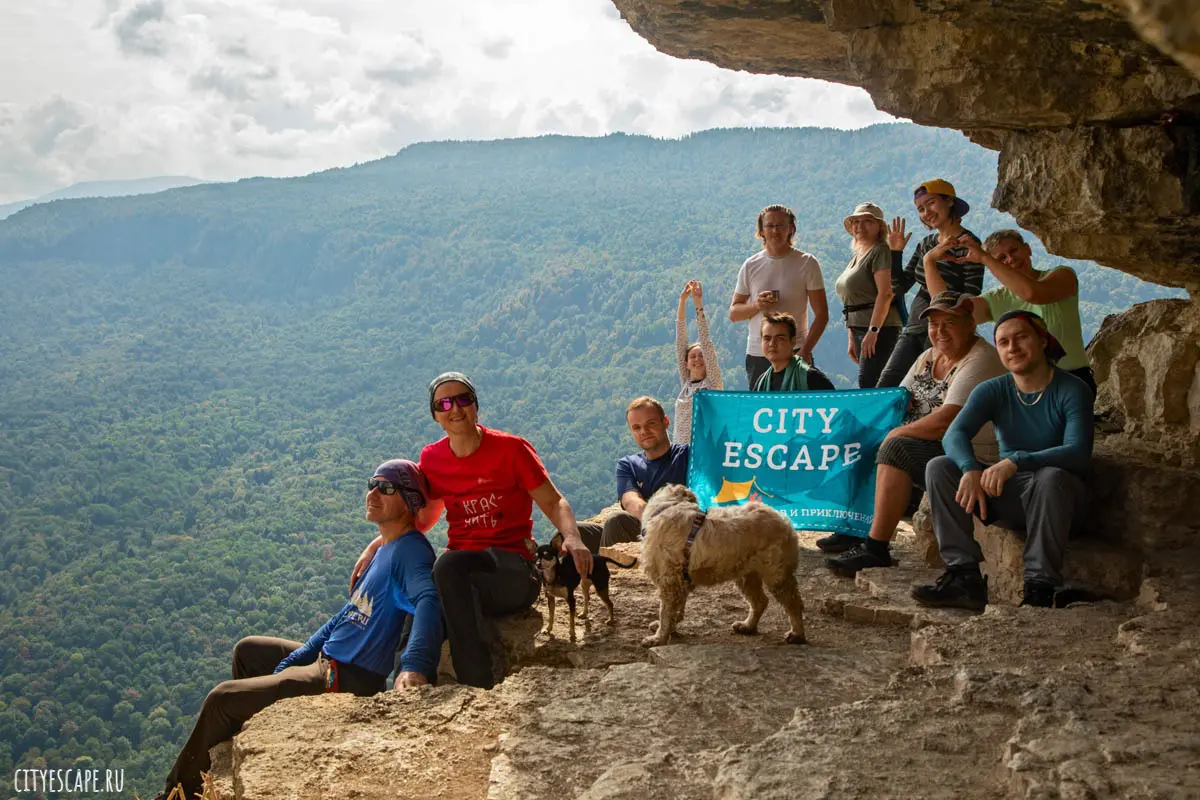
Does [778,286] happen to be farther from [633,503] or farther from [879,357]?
[633,503]

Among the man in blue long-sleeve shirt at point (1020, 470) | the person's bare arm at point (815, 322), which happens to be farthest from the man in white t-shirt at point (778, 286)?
the man in blue long-sleeve shirt at point (1020, 470)

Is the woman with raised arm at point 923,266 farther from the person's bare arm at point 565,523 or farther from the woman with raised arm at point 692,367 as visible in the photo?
the person's bare arm at point 565,523

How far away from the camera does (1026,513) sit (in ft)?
18.3

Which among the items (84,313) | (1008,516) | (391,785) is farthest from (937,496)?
(84,313)

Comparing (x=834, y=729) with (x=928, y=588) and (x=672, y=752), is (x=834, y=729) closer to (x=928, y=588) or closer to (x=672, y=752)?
(x=672, y=752)

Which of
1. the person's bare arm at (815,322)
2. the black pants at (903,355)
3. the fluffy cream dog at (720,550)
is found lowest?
the fluffy cream dog at (720,550)

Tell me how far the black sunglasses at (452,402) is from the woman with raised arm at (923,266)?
10.2 ft

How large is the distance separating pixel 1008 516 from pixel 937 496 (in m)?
0.39

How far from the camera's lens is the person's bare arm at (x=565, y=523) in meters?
5.72

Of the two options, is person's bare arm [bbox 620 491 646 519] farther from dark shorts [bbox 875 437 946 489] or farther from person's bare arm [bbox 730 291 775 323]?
person's bare arm [bbox 730 291 775 323]

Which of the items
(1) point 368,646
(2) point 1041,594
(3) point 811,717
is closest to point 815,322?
(2) point 1041,594

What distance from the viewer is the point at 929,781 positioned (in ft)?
10.7

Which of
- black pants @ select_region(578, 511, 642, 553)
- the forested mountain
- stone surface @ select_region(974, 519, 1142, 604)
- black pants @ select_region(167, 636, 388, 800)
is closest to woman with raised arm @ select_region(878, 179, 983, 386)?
stone surface @ select_region(974, 519, 1142, 604)

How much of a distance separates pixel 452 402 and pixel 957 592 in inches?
116
